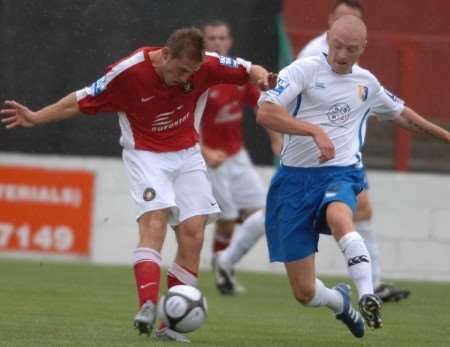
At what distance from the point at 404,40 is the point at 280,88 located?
5575 millimetres

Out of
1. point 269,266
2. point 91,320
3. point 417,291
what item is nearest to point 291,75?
point 91,320

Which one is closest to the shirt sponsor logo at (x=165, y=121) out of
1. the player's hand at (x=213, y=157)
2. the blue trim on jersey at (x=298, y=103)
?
the blue trim on jersey at (x=298, y=103)

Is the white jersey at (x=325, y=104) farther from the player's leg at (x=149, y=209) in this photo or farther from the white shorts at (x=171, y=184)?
the player's leg at (x=149, y=209)

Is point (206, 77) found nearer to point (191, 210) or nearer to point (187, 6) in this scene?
point (191, 210)

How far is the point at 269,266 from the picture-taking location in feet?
43.0

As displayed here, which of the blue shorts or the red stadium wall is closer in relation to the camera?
the blue shorts

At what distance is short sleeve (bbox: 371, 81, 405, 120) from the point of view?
7621mm

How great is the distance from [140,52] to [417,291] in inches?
191

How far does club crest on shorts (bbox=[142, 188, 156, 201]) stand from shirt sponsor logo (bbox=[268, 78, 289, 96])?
84cm

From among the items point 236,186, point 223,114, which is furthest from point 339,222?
point 236,186

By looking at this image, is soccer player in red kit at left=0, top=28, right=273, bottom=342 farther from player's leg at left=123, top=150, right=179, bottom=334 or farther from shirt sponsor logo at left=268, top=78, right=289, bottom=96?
shirt sponsor logo at left=268, top=78, right=289, bottom=96

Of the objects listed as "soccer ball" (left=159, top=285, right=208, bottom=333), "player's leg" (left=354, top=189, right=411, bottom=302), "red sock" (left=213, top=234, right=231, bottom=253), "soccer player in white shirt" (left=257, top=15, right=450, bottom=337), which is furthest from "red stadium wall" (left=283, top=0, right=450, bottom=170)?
"soccer ball" (left=159, top=285, right=208, bottom=333)

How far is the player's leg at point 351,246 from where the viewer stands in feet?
22.3

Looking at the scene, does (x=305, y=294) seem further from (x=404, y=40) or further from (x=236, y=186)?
(x=404, y=40)
